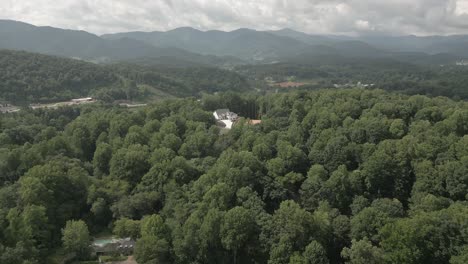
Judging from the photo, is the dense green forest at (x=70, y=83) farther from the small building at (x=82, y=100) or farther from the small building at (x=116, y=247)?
the small building at (x=116, y=247)

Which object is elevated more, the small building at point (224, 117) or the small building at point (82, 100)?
the small building at point (224, 117)

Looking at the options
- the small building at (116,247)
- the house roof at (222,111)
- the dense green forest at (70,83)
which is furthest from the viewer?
the dense green forest at (70,83)

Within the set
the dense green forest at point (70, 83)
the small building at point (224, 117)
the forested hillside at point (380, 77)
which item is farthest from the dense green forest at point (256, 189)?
the forested hillside at point (380, 77)

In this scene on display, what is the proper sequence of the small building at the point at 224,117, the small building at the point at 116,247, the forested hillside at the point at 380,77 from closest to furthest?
the small building at the point at 116,247 → the small building at the point at 224,117 → the forested hillside at the point at 380,77

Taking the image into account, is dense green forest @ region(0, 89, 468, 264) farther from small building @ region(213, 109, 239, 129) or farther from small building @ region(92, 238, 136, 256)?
small building @ region(213, 109, 239, 129)

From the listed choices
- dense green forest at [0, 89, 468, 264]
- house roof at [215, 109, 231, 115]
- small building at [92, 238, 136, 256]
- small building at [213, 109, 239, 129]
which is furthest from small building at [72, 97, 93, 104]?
small building at [92, 238, 136, 256]

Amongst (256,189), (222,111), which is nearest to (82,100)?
(222,111)

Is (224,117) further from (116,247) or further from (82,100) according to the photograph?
(82,100)
